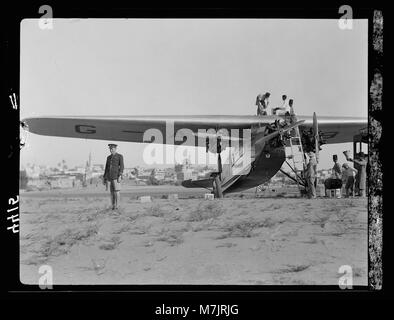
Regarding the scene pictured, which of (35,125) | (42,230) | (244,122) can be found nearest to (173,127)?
(244,122)

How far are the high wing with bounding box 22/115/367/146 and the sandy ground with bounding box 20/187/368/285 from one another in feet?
3.62

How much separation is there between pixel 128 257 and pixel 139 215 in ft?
3.01

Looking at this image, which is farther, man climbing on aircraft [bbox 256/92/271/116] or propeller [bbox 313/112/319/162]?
propeller [bbox 313/112/319/162]

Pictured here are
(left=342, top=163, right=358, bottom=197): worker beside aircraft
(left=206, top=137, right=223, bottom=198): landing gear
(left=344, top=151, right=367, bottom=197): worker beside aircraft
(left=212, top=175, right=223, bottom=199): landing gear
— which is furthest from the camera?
(left=212, top=175, right=223, bottom=199): landing gear

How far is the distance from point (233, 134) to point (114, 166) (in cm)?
230

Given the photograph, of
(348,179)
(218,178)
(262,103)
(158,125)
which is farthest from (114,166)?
(348,179)

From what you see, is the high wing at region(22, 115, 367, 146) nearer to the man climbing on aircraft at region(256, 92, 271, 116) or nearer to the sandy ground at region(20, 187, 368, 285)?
the man climbing on aircraft at region(256, 92, 271, 116)

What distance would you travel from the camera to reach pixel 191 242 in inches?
210

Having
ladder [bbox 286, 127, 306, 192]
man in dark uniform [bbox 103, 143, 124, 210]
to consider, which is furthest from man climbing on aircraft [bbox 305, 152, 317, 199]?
man in dark uniform [bbox 103, 143, 124, 210]

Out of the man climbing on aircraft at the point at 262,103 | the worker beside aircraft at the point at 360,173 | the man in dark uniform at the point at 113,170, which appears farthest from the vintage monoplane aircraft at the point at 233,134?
the man in dark uniform at the point at 113,170

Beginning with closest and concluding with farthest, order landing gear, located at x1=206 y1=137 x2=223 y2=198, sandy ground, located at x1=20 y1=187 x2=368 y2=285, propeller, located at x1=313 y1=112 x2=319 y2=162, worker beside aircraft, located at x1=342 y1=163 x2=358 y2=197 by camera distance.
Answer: sandy ground, located at x1=20 y1=187 x2=368 y2=285
worker beside aircraft, located at x1=342 y1=163 x2=358 y2=197
propeller, located at x1=313 y1=112 x2=319 y2=162
landing gear, located at x1=206 y1=137 x2=223 y2=198

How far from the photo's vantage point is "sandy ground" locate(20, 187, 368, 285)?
489cm

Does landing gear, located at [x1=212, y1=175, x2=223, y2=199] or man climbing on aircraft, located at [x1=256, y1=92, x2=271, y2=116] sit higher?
man climbing on aircraft, located at [x1=256, y1=92, x2=271, y2=116]

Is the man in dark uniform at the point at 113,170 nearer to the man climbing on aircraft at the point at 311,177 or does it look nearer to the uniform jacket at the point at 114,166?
the uniform jacket at the point at 114,166
